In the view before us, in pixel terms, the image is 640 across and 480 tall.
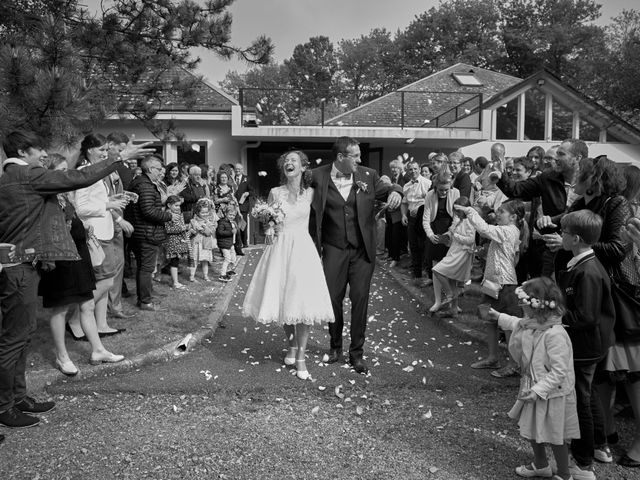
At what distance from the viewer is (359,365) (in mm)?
6027

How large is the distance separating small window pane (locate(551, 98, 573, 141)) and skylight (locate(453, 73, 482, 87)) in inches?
233

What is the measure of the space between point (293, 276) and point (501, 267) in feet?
7.30

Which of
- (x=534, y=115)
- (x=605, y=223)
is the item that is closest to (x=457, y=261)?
(x=605, y=223)

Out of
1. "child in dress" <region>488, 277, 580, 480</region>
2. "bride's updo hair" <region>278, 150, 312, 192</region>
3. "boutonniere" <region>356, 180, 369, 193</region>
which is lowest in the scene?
"child in dress" <region>488, 277, 580, 480</region>

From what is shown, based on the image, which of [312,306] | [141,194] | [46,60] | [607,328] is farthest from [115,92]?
[607,328]

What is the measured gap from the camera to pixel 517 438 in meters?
4.52

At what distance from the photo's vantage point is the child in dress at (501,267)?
239 inches

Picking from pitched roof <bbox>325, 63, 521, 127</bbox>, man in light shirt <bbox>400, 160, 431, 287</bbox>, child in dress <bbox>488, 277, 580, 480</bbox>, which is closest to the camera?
child in dress <bbox>488, 277, 580, 480</bbox>

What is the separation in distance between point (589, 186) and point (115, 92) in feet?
20.7

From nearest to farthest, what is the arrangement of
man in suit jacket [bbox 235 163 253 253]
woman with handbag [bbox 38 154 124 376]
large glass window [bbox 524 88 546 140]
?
woman with handbag [bbox 38 154 124 376] → man in suit jacket [bbox 235 163 253 253] → large glass window [bbox 524 88 546 140]

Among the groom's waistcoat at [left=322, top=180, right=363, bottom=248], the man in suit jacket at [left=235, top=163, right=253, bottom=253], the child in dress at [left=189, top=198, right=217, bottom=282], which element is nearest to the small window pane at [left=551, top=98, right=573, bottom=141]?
the man in suit jacket at [left=235, top=163, right=253, bottom=253]

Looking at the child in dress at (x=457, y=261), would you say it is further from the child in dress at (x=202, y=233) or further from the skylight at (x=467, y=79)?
the skylight at (x=467, y=79)

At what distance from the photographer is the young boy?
3.91 m

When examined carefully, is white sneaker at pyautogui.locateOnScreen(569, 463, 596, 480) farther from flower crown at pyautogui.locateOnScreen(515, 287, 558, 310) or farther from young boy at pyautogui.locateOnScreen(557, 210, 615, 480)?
flower crown at pyautogui.locateOnScreen(515, 287, 558, 310)
